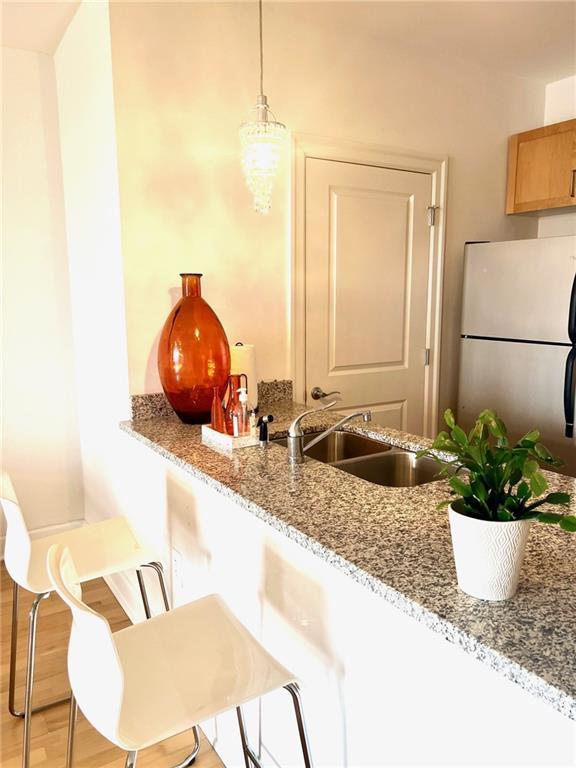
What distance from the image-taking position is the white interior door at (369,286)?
271 centimetres

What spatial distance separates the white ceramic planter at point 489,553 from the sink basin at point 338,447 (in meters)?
1.23

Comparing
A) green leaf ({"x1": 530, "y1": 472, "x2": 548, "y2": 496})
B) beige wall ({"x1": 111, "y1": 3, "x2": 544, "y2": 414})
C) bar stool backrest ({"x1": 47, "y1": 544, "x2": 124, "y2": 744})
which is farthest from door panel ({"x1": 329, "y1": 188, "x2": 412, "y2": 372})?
green leaf ({"x1": 530, "y1": 472, "x2": 548, "y2": 496})

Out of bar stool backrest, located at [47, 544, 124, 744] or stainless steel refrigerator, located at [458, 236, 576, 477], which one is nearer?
bar stool backrest, located at [47, 544, 124, 744]

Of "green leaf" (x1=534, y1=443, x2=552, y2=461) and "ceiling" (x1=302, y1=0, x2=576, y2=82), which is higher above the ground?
"ceiling" (x1=302, y1=0, x2=576, y2=82)

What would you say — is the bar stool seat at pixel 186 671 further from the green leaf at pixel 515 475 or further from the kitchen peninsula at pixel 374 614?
the green leaf at pixel 515 475

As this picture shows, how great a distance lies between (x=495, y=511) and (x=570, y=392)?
1.95 m

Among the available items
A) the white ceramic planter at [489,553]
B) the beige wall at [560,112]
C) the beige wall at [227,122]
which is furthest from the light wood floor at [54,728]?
the beige wall at [560,112]

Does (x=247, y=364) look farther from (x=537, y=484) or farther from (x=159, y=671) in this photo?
(x=537, y=484)

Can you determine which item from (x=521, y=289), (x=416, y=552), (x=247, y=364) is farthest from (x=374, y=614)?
(x=521, y=289)

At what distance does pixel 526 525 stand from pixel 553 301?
2.06m

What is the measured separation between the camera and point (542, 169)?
3094mm

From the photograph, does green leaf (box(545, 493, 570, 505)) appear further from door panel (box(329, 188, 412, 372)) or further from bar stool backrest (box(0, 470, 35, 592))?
door panel (box(329, 188, 412, 372))

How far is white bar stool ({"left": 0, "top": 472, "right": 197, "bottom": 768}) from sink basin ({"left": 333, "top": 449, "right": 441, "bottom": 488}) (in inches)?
27.7

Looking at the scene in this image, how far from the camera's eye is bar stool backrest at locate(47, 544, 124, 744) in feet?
3.58
